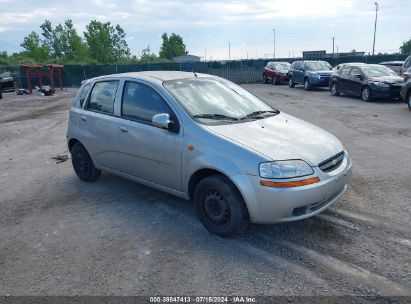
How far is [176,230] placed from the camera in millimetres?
4223

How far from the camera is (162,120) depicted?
413cm

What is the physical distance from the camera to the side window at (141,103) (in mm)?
4481

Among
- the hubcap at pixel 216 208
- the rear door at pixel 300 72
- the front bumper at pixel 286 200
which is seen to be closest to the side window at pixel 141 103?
the hubcap at pixel 216 208

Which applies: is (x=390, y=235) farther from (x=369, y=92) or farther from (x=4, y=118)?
(x=4, y=118)

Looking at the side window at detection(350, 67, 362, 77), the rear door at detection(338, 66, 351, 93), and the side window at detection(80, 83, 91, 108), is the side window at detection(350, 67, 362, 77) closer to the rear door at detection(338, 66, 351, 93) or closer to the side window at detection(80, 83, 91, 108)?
the rear door at detection(338, 66, 351, 93)

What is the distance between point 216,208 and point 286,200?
0.80 m

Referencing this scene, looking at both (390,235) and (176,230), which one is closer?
(390,235)

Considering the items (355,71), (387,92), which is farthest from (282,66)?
(387,92)

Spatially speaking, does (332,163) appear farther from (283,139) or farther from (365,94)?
(365,94)

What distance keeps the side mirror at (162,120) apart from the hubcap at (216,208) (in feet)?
2.90

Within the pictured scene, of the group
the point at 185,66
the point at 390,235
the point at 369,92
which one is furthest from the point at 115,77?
the point at 185,66

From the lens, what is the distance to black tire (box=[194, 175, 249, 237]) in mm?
3754

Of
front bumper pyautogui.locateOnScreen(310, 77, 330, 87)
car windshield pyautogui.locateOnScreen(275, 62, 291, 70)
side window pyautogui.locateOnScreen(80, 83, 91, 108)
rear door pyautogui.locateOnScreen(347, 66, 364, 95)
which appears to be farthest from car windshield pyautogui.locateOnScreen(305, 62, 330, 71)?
side window pyautogui.locateOnScreen(80, 83, 91, 108)

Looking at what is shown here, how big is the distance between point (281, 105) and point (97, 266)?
1269 cm
